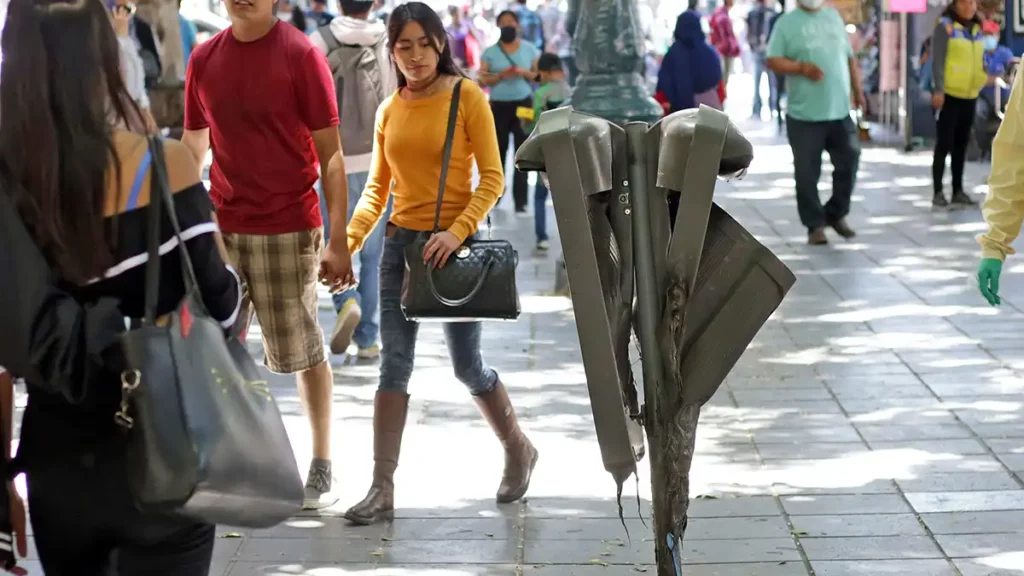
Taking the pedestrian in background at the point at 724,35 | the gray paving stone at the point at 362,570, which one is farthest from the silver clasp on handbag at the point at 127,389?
the pedestrian in background at the point at 724,35

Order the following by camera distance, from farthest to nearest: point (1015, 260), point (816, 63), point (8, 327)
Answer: point (816, 63), point (1015, 260), point (8, 327)

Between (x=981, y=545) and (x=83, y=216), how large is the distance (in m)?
3.54

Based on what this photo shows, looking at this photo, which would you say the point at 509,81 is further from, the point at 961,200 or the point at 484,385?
the point at 484,385

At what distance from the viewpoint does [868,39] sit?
25188 millimetres

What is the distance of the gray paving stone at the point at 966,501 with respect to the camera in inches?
234

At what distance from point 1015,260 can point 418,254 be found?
7484 mm

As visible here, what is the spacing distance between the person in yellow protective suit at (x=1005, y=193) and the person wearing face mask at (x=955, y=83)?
986cm

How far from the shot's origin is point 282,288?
6.08 meters

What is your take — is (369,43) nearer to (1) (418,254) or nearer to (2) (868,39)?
(1) (418,254)

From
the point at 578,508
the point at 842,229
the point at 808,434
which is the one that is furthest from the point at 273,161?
the point at 842,229

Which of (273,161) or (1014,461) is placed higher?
(273,161)

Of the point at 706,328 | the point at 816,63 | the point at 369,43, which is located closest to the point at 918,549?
the point at 706,328

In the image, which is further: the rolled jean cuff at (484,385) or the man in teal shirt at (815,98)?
the man in teal shirt at (815,98)

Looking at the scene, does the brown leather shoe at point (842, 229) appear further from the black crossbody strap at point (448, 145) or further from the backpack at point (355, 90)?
the black crossbody strap at point (448, 145)
